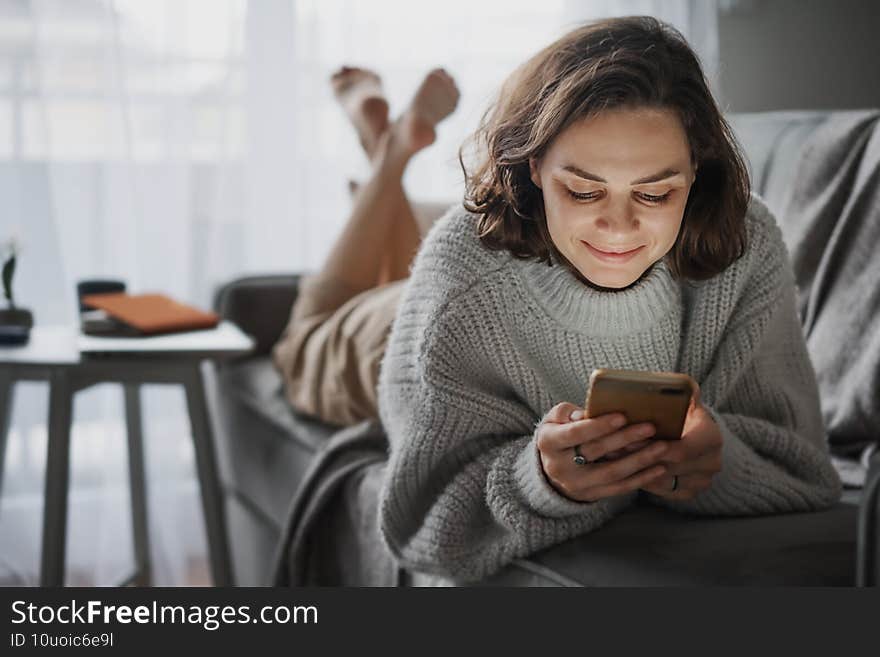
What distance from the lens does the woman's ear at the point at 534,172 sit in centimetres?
45

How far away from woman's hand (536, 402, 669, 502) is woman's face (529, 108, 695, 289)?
7 centimetres

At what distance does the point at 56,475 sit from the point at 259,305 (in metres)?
0.45

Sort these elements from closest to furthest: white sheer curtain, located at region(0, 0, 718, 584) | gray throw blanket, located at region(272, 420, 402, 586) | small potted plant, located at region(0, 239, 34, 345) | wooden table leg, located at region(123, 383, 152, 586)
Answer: gray throw blanket, located at region(272, 420, 402, 586), small potted plant, located at region(0, 239, 34, 345), wooden table leg, located at region(123, 383, 152, 586), white sheer curtain, located at region(0, 0, 718, 584)

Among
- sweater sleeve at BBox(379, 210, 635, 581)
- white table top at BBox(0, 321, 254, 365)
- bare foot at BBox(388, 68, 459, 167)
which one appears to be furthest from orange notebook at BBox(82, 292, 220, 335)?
sweater sleeve at BBox(379, 210, 635, 581)

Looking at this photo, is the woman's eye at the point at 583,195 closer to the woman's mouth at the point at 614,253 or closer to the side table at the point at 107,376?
the woman's mouth at the point at 614,253

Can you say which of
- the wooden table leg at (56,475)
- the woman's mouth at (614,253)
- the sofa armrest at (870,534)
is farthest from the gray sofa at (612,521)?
the wooden table leg at (56,475)

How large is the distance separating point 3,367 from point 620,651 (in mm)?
852

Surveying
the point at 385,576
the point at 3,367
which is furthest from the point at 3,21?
the point at 385,576

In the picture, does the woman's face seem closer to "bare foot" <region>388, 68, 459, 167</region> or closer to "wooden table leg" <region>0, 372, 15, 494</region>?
"bare foot" <region>388, 68, 459, 167</region>

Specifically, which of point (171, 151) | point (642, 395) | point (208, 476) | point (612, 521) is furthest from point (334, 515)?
point (171, 151)

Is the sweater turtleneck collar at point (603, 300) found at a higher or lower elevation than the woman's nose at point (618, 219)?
lower

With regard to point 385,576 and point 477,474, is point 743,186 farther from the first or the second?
point 385,576

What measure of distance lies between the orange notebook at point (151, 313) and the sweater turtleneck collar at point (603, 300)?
0.77 meters

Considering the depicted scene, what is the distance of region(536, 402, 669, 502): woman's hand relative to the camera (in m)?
0.48
